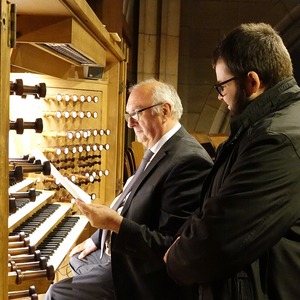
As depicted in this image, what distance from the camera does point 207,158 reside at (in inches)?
94.5

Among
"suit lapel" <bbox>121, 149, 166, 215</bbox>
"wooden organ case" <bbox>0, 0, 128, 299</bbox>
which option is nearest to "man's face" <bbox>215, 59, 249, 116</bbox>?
"wooden organ case" <bbox>0, 0, 128, 299</bbox>

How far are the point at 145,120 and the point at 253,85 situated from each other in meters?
1.15

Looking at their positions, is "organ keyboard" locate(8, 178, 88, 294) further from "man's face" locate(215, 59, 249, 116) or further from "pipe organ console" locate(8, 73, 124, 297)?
"man's face" locate(215, 59, 249, 116)

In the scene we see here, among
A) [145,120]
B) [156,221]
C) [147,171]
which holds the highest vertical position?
[145,120]

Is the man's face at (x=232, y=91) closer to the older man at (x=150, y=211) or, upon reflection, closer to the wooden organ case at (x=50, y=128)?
the wooden organ case at (x=50, y=128)

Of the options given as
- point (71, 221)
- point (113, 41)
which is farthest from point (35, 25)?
point (113, 41)

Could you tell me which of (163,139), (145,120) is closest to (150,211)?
(163,139)

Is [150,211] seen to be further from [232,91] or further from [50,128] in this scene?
[50,128]

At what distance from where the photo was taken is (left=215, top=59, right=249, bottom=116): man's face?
62.9 inches

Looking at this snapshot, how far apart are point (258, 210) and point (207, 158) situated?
102 centimetres

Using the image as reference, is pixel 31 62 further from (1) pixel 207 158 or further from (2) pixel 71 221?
(1) pixel 207 158

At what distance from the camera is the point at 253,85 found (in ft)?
5.14

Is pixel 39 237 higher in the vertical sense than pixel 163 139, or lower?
lower

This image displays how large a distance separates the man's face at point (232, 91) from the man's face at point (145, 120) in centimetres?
101
